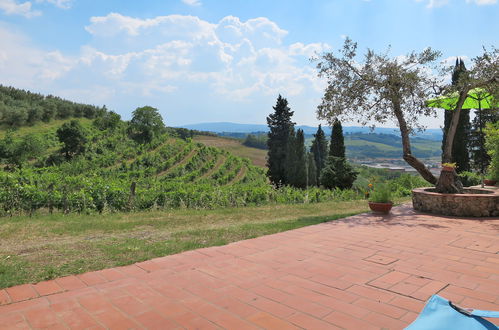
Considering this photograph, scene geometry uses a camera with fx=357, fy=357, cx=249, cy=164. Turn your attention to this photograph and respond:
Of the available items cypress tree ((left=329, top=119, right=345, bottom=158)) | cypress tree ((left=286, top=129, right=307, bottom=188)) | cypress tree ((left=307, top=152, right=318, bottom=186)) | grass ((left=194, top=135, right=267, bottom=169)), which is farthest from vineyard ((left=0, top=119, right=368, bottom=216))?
grass ((left=194, top=135, right=267, bottom=169))

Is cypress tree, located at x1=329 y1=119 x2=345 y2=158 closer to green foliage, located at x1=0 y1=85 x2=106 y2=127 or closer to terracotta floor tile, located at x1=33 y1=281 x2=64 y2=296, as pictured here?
green foliage, located at x1=0 y1=85 x2=106 y2=127

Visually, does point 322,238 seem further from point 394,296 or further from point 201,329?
point 201,329

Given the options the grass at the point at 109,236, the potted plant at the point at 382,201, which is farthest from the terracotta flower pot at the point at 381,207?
the grass at the point at 109,236

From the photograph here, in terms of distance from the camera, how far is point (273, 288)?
10.5 feet

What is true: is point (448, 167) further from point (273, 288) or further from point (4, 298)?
point (4, 298)

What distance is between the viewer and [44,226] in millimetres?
6156

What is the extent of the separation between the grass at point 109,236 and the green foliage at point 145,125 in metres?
20.7

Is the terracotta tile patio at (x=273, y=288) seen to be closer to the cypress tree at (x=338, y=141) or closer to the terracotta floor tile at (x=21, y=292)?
the terracotta floor tile at (x=21, y=292)

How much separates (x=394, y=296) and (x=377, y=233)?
275 cm

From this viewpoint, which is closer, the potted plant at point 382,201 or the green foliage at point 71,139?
the potted plant at point 382,201

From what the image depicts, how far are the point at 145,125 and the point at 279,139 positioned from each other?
1147cm

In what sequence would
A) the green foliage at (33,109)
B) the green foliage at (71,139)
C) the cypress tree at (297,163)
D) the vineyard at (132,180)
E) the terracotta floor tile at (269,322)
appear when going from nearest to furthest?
the terracotta floor tile at (269,322) < the vineyard at (132,180) < the green foliage at (71,139) < the green foliage at (33,109) < the cypress tree at (297,163)

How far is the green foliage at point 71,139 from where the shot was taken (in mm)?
21688

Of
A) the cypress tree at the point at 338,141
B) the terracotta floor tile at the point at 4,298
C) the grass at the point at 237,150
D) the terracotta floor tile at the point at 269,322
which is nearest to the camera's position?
the terracotta floor tile at the point at 269,322
